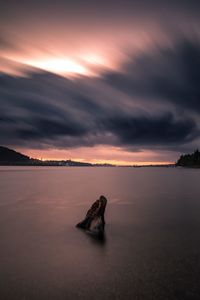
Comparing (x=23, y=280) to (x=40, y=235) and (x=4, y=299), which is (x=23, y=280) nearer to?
(x=4, y=299)

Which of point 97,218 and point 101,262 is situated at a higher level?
point 97,218

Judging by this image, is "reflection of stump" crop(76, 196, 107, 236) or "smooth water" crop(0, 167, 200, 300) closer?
"smooth water" crop(0, 167, 200, 300)

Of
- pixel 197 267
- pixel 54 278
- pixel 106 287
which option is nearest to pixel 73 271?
pixel 54 278

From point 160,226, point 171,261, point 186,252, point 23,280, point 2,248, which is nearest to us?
point 23,280

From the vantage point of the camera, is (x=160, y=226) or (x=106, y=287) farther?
(x=160, y=226)

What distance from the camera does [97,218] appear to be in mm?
23734

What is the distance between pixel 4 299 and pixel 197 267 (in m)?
10.9

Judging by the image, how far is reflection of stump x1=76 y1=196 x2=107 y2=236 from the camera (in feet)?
74.9

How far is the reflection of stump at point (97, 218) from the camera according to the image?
2283cm

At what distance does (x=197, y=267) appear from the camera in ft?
46.6

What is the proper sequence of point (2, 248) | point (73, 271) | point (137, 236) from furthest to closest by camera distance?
point (137, 236) < point (2, 248) < point (73, 271)

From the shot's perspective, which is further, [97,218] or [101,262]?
[97,218]

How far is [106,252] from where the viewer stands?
17531 mm

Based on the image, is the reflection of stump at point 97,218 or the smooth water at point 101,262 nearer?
the smooth water at point 101,262
